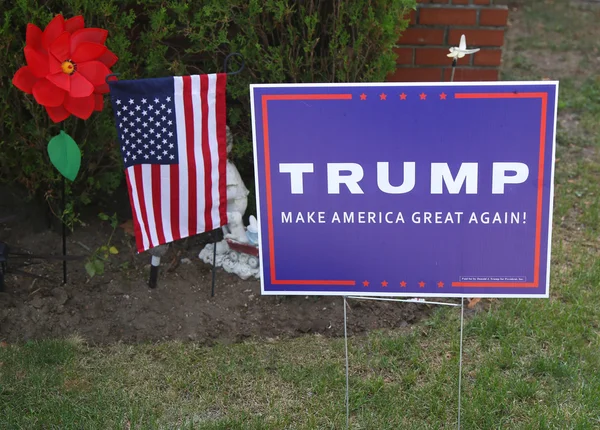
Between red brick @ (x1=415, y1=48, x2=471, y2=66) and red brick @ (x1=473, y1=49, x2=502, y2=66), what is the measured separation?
0.19 feet

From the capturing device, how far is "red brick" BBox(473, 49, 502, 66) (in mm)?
5078

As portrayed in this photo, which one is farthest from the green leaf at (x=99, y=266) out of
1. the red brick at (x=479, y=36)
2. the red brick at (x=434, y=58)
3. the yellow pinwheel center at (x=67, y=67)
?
the red brick at (x=479, y=36)

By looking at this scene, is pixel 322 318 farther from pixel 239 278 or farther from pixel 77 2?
pixel 77 2

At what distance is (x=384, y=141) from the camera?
9.53ft

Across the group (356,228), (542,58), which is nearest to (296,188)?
(356,228)

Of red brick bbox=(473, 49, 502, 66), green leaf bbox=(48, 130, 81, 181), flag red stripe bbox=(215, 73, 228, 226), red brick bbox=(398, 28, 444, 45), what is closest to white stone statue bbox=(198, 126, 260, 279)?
flag red stripe bbox=(215, 73, 228, 226)

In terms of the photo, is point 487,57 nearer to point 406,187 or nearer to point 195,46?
point 195,46

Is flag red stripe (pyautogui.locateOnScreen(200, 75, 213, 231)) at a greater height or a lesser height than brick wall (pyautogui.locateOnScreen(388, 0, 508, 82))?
lesser

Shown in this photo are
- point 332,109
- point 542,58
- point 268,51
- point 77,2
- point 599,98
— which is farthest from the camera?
point 542,58

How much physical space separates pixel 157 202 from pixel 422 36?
7.30 ft

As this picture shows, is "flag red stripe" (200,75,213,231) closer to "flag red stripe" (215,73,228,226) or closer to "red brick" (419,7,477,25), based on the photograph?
"flag red stripe" (215,73,228,226)

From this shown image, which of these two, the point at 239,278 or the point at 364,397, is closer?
the point at 364,397

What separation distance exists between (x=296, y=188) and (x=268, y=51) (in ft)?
5.55

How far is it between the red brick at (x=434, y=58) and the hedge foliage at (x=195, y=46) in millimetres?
623
